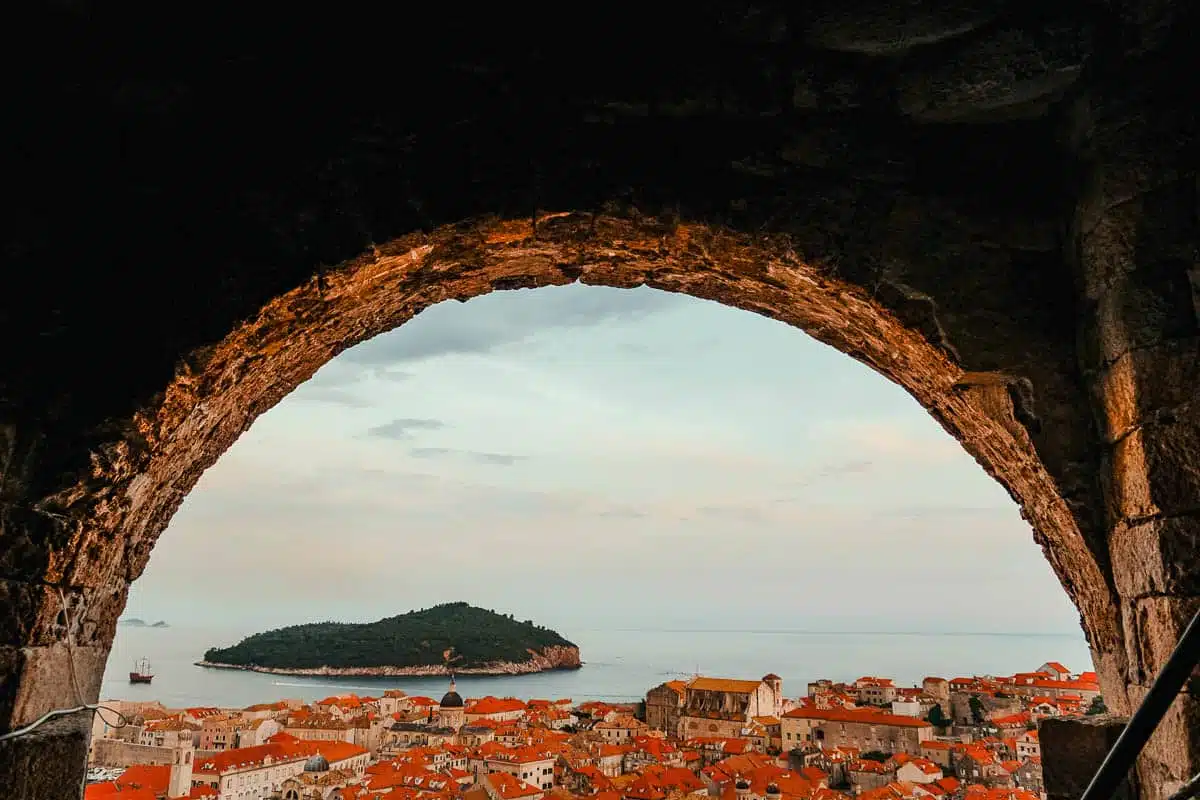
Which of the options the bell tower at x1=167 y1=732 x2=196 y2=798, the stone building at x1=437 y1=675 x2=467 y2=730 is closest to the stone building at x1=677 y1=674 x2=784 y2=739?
the stone building at x1=437 y1=675 x2=467 y2=730

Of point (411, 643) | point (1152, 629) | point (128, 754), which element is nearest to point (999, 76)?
point (1152, 629)

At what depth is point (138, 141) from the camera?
221 cm

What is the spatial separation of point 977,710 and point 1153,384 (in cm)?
778

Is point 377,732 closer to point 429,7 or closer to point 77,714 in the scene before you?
point 77,714

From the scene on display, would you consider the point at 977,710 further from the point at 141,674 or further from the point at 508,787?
the point at 141,674

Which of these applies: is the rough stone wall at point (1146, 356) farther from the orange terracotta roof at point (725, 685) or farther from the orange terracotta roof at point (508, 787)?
the orange terracotta roof at point (725, 685)

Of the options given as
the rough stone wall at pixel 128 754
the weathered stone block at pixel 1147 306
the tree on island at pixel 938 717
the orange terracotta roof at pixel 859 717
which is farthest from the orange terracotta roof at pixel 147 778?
the tree on island at pixel 938 717

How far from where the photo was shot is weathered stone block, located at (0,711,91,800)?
178cm

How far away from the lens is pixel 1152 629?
1.75 metres

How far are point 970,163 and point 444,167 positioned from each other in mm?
1606

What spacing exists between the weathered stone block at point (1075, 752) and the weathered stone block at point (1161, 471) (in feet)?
1.73

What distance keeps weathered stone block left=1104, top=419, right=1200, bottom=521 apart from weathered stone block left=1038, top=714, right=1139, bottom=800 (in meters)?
0.53

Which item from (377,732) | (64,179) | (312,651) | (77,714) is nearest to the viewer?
(77,714)

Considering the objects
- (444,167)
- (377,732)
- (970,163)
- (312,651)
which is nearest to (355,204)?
(444,167)
